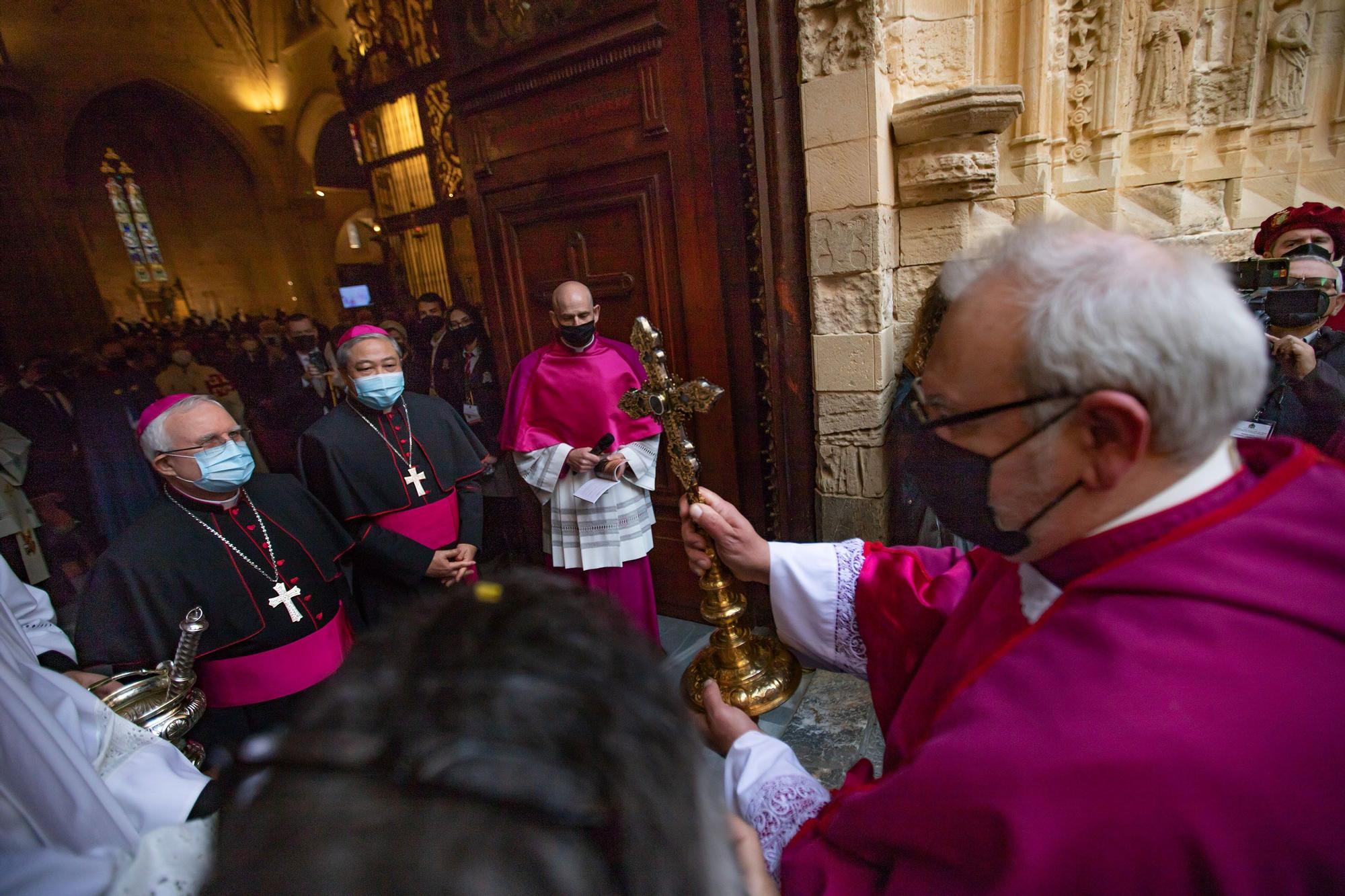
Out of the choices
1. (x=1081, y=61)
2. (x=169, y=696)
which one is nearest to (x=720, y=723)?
(x=169, y=696)

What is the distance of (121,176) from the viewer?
2680 mm

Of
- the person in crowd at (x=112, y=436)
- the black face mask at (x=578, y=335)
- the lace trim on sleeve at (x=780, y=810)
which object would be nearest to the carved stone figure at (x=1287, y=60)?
the black face mask at (x=578, y=335)

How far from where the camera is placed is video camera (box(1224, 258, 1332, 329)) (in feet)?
8.07

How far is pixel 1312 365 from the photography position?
2525mm

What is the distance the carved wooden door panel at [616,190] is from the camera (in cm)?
316

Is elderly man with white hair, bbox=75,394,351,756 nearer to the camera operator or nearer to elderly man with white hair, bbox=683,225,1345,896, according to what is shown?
elderly man with white hair, bbox=683,225,1345,896

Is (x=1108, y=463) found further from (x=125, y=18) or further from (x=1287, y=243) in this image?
(x=125, y=18)

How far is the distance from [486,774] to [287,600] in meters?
2.15

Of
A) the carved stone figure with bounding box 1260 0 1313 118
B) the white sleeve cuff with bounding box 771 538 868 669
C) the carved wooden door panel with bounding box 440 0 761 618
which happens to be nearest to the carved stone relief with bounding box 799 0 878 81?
the carved wooden door panel with bounding box 440 0 761 618

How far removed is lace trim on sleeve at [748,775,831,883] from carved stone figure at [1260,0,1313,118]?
22.4 ft

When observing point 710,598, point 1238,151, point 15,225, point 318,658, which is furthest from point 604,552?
point 1238,151

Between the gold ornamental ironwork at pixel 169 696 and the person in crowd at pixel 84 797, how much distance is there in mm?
Result: 157

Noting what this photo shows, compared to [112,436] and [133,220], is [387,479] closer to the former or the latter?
[112,436]

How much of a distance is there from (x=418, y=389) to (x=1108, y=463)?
13.0 feet
